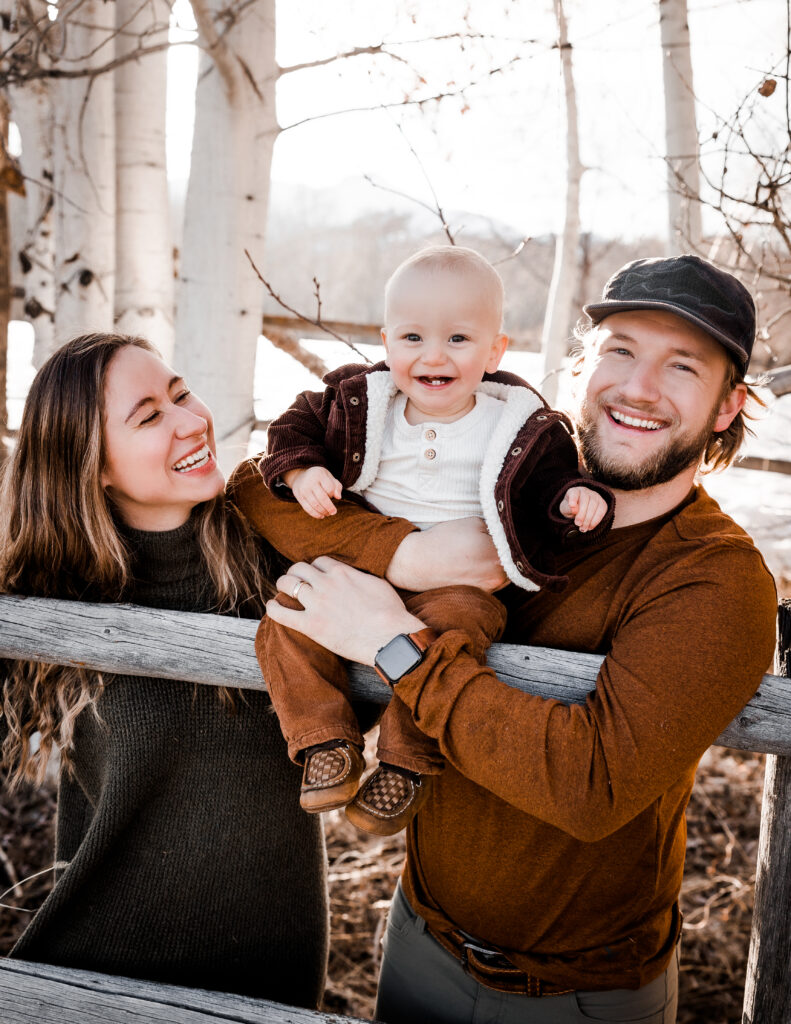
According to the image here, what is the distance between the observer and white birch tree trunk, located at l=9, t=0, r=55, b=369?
4012 millimetres

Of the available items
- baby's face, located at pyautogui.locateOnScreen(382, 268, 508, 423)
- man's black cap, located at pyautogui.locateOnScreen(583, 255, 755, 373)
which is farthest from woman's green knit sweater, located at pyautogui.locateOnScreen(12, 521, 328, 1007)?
man's black cap, located at pyautogui.locateOnScreen(583, 255, 755, 373)

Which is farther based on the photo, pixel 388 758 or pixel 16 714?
pixel 16 714

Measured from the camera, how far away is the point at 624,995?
175 cm

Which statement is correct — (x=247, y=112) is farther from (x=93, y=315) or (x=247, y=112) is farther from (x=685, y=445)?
(x=685, y=445)

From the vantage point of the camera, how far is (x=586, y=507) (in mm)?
1720

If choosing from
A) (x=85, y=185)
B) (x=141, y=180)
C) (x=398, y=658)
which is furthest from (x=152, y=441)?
(x=141, y=180)

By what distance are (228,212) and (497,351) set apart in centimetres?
157

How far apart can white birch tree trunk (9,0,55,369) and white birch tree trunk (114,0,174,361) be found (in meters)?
0.37

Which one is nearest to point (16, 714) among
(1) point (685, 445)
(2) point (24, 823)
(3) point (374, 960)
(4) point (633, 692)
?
(4) point (633, 692)

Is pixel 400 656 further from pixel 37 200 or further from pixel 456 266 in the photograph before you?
pixel 37 200

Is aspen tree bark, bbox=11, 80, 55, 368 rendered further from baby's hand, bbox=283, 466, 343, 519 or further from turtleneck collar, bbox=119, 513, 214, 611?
baby's hand, bbox=283, 466, 343, 519

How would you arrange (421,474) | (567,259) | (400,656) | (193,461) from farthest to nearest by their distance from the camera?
1. (567,259)
2. (193,461)
3. (421,474)
4. (400,656)

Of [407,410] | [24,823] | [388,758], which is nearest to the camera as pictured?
[388,758]

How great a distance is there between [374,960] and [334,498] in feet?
A: 8.78
